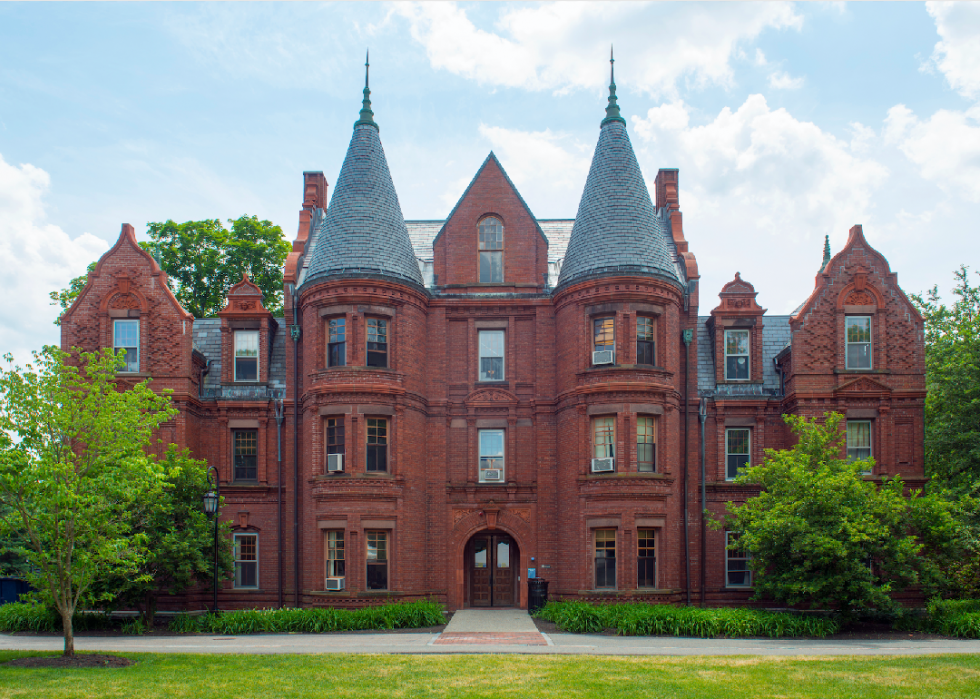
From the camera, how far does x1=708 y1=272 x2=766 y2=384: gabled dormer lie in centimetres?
2792

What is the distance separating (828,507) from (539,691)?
11.2 meters

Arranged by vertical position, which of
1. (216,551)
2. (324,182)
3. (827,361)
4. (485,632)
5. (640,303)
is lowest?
(485,632)

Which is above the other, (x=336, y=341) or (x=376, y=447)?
(x=336, y=341)

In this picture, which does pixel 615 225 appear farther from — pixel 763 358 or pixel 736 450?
pixel 736 450

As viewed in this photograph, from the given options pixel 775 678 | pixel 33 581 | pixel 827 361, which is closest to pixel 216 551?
pixel 33 581

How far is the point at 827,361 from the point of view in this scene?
88.1 ft

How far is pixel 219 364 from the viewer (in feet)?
94.5

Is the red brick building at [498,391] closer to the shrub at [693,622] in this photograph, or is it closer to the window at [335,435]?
the window at [335,435]

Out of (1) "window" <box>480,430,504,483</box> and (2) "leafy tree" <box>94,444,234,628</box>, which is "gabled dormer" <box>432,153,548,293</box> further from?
(2) "leafy tree" <box>94,444,234,628</box>

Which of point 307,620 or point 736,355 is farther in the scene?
point 736,355

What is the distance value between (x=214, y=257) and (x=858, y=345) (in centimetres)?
2647

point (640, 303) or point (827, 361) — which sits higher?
point (640, 303)

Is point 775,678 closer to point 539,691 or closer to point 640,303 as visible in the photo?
point 539,691

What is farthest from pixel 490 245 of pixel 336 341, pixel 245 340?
pixel 245 340
